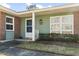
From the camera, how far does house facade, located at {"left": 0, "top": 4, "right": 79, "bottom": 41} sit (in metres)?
2.99

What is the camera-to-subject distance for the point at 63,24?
119 inches

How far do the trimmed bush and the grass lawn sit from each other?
0.08 m

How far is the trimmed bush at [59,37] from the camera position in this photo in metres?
2.93

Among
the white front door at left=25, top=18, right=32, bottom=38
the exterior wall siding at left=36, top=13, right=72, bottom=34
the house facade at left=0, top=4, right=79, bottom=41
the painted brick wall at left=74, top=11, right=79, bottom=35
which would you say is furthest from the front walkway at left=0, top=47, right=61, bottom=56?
the painted brick wall at left=74, top=11, right=79, bottom=35

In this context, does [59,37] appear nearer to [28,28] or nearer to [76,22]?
[76,22]

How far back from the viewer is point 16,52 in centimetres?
300

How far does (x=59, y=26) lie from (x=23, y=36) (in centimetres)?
77

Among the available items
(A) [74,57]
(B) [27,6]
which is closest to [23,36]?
(B) [27,6]

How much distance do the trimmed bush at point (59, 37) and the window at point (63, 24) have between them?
0.08 m

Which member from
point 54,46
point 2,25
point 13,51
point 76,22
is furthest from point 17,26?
point 76,22

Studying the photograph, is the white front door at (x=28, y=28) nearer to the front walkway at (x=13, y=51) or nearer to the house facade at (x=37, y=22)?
the house facade at (x=37, y=22)

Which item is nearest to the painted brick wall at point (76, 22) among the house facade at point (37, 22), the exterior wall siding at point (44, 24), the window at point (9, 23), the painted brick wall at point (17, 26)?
the house facade at point (37, 22)

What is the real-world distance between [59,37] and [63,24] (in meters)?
0.27

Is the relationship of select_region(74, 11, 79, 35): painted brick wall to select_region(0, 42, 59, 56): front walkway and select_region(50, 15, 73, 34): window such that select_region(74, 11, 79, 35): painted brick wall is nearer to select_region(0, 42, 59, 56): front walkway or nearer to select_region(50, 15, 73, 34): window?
select_region(50, 15, 73, 34): window
